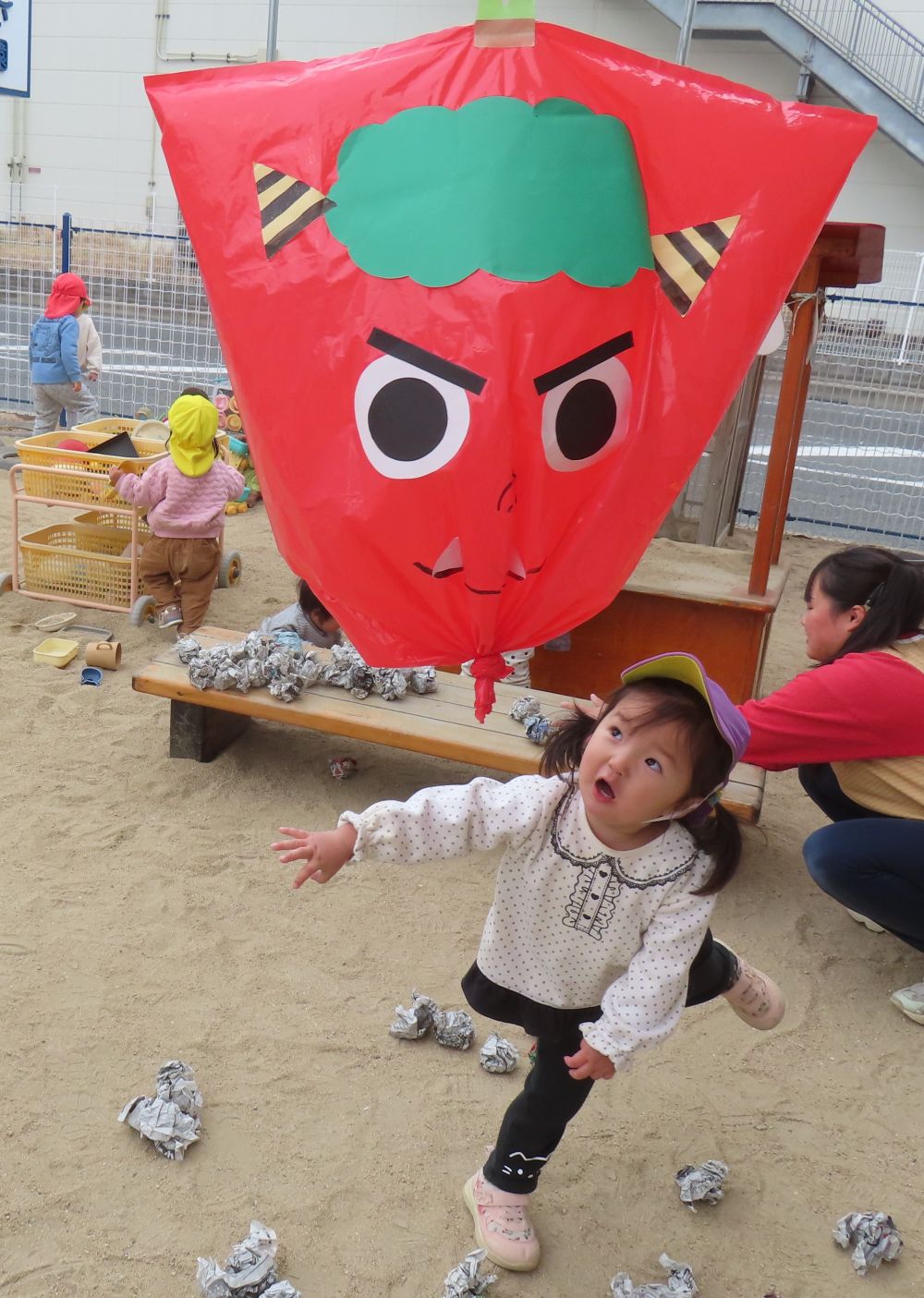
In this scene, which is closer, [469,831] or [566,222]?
[566,222]

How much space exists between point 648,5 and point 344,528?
18.8 m

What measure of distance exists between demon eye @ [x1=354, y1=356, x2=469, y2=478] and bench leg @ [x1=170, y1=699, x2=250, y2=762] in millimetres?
2416

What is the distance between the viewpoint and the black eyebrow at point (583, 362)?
5.50ft

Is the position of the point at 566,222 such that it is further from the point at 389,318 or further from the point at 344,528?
the point at 344,528

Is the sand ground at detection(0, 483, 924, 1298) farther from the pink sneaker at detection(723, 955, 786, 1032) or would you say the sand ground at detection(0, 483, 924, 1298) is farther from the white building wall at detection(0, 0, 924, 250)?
the white building wall at detection(0, 0, 924, 250)

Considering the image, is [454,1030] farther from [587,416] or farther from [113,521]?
[113,521]

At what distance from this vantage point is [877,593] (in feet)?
9.61

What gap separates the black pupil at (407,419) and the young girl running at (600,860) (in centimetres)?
Result: 47

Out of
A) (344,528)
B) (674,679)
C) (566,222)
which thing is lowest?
(674,679)

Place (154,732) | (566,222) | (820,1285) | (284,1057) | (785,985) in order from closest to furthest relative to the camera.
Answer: (566,222)
(820,1285)
(284,1057)
(785,985)
(154,732)

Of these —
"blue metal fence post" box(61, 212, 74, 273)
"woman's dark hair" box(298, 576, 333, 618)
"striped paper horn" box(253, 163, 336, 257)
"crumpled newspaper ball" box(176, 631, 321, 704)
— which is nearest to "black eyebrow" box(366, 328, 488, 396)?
"striped paper horn" box(253, 163, 336, 257)

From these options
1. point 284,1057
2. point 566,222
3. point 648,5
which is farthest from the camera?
point 648,5

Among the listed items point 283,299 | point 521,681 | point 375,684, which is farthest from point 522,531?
point 521,681

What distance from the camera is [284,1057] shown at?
2629 millimetres
